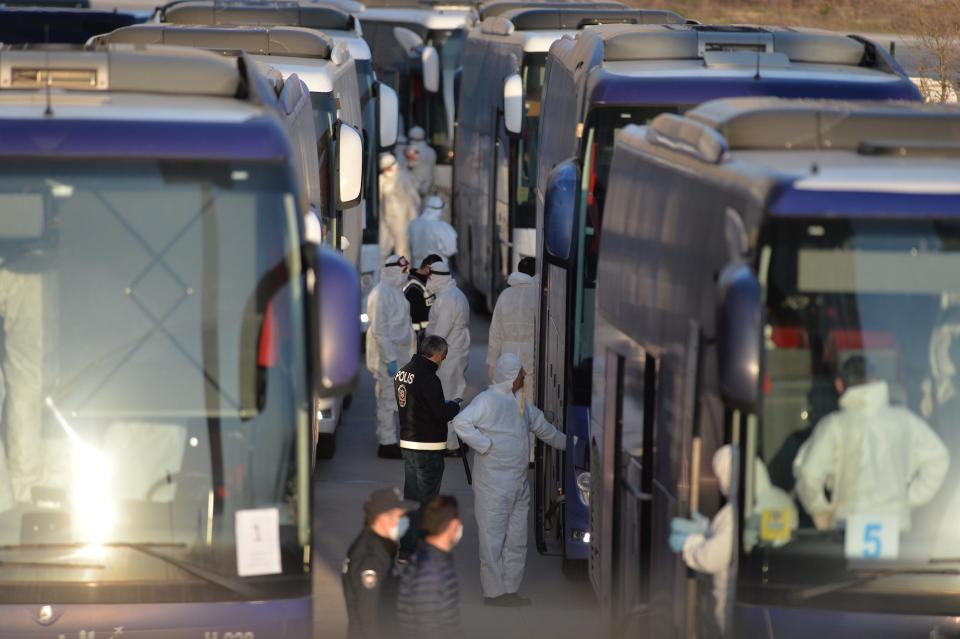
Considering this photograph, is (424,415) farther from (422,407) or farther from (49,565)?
(49,565)

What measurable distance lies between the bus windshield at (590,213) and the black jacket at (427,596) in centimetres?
356

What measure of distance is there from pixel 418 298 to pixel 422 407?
15.3ft

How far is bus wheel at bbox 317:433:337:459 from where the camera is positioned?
1631 centimetres

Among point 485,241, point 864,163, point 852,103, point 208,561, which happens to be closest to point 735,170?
point 864,163

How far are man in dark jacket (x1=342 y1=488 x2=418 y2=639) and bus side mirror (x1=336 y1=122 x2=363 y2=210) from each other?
6.74 m

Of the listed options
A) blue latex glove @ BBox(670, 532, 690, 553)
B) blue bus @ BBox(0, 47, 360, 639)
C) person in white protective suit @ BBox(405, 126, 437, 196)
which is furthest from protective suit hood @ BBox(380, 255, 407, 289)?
person in white protective suit @ BBox(405, 126, 437, 196)

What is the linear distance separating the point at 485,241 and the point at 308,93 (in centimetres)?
844

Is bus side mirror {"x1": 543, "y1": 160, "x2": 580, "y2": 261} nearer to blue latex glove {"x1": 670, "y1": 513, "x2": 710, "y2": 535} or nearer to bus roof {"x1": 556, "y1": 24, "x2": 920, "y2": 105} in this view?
bus roof {"x1": 556, "y1": 24, "x2": 920, "y2": 105}

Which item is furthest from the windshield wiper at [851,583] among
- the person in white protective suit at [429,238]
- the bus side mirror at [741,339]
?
the person in white protective suit at [429,238]

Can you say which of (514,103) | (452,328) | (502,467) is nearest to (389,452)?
(452,328)

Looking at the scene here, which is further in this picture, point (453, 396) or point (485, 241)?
point (485, 241)

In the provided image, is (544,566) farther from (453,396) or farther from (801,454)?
(801,454)

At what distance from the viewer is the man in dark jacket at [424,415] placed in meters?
12.5

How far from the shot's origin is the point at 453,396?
16.2 meters
